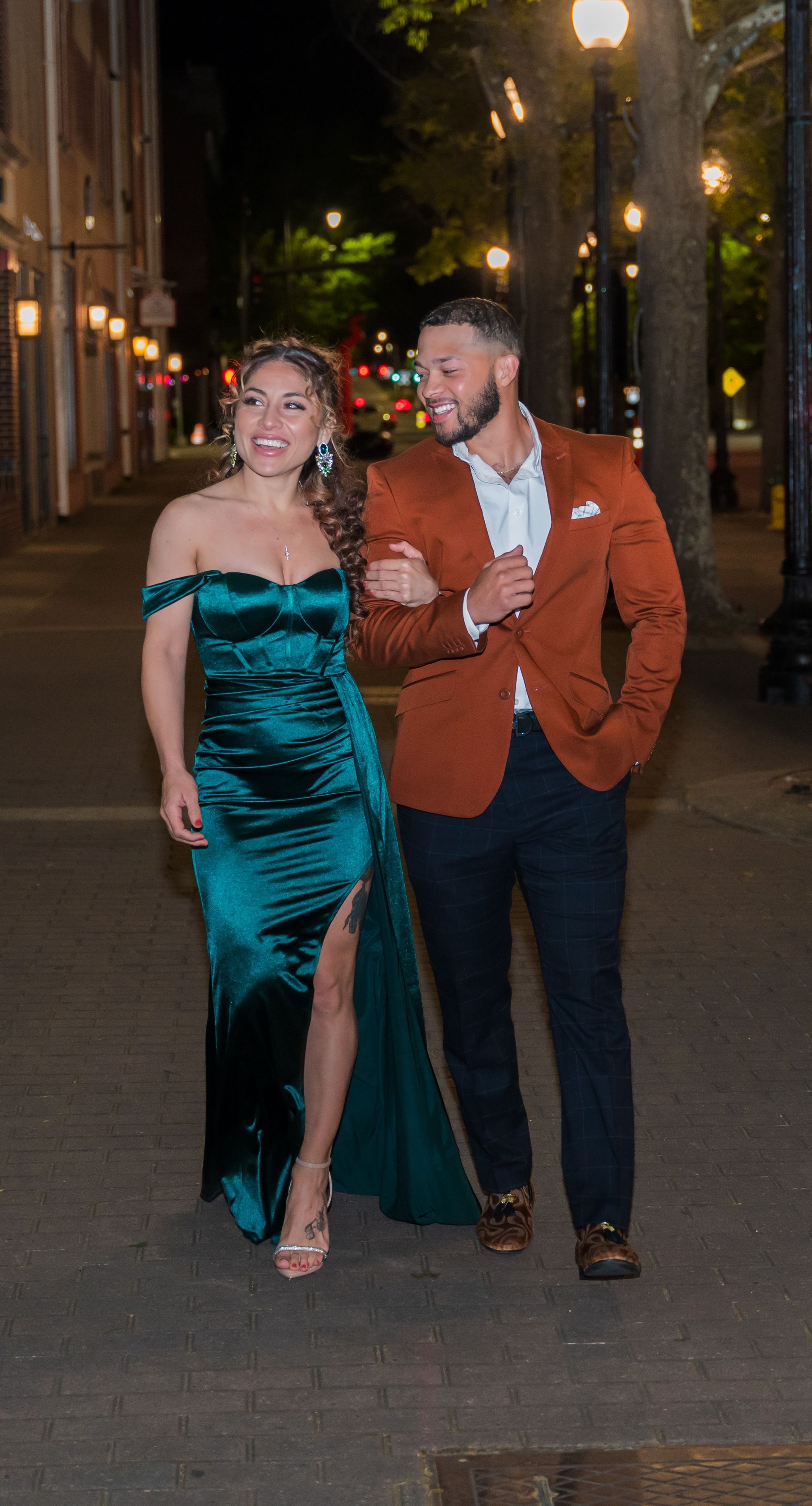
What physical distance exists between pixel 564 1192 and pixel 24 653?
12015mm

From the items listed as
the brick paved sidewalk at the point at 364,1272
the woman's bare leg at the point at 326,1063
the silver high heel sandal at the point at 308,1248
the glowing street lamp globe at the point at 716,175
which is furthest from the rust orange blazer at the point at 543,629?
the glowing street lamp globe at the point at 716,175

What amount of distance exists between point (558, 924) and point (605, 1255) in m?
0.76

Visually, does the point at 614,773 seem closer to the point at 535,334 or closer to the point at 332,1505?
the point at 332,1505

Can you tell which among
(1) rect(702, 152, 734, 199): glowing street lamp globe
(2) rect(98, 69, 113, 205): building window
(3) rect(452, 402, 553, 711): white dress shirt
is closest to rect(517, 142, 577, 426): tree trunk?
(1) rect(702, 152, 734, 199): glowing street lamp globe

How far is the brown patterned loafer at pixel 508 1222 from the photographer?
4539 millimetres

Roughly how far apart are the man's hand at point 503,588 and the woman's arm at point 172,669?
2.50ft

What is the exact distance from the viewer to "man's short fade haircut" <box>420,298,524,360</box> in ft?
13.5

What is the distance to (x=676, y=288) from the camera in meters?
17.4

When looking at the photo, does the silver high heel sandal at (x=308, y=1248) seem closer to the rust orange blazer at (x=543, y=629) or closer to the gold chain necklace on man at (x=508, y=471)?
the rust orange blazer at (x=543, y=629)

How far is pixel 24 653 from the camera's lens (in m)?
16.2

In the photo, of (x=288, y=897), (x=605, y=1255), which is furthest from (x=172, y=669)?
(x=605, y=1255)

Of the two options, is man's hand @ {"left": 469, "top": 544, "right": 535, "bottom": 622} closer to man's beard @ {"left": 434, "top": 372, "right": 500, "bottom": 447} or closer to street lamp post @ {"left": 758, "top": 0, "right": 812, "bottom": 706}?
man's beard @ {"left": 434, "top": 372, "right": 500, "bottom": 447}

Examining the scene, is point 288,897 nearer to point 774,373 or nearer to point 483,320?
point 483,320

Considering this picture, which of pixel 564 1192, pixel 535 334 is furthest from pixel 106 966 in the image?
pixel 535 334
